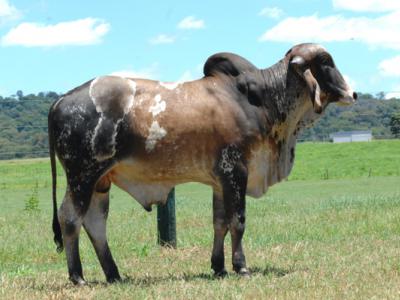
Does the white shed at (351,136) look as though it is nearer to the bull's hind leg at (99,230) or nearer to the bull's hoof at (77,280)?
the bull's hind leg at (99,230)

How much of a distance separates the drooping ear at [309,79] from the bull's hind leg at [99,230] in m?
2.29

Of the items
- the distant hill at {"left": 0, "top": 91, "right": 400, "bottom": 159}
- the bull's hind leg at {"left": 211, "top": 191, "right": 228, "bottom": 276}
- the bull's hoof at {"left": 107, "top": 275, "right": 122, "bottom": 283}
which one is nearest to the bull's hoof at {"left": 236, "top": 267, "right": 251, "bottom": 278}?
the bull's hind leg at {"left": 211, "top": 191, "right": 228, "bottom": 276}

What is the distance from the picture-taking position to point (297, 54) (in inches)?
348

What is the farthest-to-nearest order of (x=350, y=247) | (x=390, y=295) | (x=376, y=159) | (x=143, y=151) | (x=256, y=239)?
(x=376, y=159)
(x=256, y=239)
(x=350, y=247)
(x=143, y=151)
(x=390, y=295)

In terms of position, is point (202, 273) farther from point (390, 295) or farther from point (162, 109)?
point (390, 295)

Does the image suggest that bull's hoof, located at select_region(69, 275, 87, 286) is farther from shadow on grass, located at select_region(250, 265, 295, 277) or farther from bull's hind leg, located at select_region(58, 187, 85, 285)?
shadow on grass, located at select_region(250, 265, 295, 277)

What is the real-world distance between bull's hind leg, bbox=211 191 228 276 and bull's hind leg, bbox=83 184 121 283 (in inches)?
39.6

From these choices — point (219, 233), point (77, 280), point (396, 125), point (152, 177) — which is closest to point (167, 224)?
point (219, 233)

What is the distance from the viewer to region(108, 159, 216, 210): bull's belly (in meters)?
8.34

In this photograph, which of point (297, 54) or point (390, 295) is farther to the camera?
point (297, 54)

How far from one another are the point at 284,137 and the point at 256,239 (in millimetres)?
3227

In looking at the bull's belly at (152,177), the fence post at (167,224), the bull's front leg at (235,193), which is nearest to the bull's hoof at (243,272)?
the bull's front leg at (235,193)

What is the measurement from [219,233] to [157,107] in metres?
1.53

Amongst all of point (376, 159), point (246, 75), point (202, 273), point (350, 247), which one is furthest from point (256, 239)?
point (376, 159)
